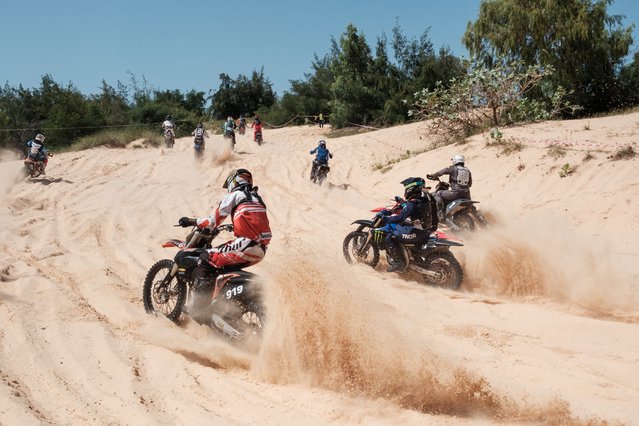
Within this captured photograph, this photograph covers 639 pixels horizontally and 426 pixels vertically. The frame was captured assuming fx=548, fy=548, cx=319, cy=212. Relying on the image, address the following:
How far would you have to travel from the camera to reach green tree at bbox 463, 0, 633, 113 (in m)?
23.4

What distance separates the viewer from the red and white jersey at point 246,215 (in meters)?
5.72

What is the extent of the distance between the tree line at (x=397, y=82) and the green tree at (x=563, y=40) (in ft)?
0.14

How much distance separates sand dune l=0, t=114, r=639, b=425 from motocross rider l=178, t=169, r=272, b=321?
15.4 inches

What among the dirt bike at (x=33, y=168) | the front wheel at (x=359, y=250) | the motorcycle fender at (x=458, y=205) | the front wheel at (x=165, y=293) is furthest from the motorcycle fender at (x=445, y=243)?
the dirt bike at (x=33, y=168)

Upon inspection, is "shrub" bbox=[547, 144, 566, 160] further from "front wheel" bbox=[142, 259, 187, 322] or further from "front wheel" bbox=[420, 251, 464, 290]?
"front wheel" bbox=[142, 259, 187, 322]

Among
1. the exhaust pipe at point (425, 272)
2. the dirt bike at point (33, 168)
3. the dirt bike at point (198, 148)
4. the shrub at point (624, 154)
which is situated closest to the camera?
the exhaust pipe at point (425, 272)

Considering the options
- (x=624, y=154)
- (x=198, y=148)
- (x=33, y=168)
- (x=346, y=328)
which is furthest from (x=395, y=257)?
(x=198, y=148)

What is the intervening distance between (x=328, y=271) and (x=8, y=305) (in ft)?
12.2

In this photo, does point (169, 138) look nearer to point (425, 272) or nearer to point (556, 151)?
point (556, 151)

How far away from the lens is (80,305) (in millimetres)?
6574

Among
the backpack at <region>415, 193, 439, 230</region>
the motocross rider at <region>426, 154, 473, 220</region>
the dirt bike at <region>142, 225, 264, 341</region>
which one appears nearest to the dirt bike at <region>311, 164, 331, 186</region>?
the motocross rider at <region>426, 154, 473, 220</region>

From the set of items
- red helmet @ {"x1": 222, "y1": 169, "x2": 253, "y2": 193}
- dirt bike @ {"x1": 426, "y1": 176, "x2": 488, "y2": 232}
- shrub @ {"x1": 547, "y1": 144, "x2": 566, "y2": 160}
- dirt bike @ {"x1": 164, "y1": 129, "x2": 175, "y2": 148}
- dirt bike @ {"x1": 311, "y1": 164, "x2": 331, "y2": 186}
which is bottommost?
dirt bike @ {"x1": 426, "y1": 176, "x2": 488, "y2": 232}

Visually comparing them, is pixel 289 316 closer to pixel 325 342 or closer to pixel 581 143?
pixel 325 342

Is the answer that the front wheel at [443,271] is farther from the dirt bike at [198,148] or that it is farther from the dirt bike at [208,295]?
the dirt bike at [198,148]
